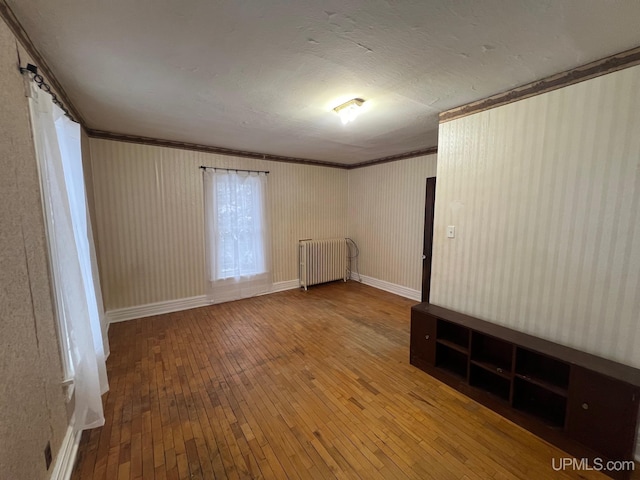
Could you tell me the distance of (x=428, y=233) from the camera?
411 cm

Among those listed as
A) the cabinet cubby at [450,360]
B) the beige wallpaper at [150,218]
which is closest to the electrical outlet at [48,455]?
the beige wallpaper at [150,218]

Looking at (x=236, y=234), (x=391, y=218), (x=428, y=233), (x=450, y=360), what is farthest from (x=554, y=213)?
(x=236, y=234)

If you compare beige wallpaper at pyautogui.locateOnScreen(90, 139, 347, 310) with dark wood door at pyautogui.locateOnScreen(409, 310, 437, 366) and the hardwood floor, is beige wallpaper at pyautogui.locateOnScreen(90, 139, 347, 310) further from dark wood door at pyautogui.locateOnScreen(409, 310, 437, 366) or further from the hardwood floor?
dark wood door at pyautogui.locateOnScreen(409, 310, 437, 366)

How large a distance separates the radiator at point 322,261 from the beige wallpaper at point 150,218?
1208 mm

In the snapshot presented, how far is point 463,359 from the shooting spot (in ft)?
7.92

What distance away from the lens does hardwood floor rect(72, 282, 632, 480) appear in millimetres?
1528

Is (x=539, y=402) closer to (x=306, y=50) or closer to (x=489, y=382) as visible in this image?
(x=489, y=382)

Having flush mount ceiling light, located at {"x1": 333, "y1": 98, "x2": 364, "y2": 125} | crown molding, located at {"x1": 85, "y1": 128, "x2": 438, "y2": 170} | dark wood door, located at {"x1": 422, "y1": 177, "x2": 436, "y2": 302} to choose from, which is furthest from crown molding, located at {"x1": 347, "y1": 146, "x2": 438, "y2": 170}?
flush mount ceiling light, located at {"x1": 333, "y1": 98, "x2": 364, "y2": 125}

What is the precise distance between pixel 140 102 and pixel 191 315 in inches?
108

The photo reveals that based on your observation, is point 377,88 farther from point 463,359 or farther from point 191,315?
point 191,315

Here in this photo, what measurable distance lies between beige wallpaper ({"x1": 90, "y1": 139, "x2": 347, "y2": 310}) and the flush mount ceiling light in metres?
2.37

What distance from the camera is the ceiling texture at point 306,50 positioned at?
1.26 m

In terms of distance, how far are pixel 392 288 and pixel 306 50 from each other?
4088 millimetres

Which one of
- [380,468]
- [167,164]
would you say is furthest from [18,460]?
[167,164]
